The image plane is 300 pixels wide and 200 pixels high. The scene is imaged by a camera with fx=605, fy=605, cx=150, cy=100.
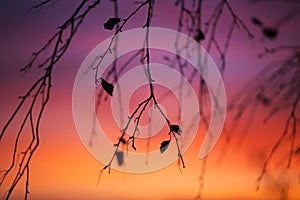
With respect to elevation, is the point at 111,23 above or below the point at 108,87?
above

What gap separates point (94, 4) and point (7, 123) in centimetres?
36

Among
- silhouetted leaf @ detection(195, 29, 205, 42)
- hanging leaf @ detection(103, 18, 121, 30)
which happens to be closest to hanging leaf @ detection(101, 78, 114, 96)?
hanging leaf @ detection(103, 18, 121, 30)

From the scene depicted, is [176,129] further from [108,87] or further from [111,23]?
[111,23]

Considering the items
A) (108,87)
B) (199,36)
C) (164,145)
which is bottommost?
(164,145)

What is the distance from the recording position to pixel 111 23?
150cm

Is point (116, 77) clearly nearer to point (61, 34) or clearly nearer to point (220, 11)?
point (61, 34)

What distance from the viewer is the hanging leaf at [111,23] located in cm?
149

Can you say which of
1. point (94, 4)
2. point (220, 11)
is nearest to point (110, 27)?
point (94, 4)

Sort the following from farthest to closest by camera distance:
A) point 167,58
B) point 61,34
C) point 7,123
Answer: point 167,58 → point 61,34 → point 7,123

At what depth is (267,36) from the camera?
4.70 ft

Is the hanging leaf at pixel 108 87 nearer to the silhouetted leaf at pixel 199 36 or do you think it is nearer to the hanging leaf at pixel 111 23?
the hanging leaf at pixel 111 23

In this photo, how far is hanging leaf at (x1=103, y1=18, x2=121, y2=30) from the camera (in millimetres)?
1490

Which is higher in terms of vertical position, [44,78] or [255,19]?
[255,19]

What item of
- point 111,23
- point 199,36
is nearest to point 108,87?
point 111,23
